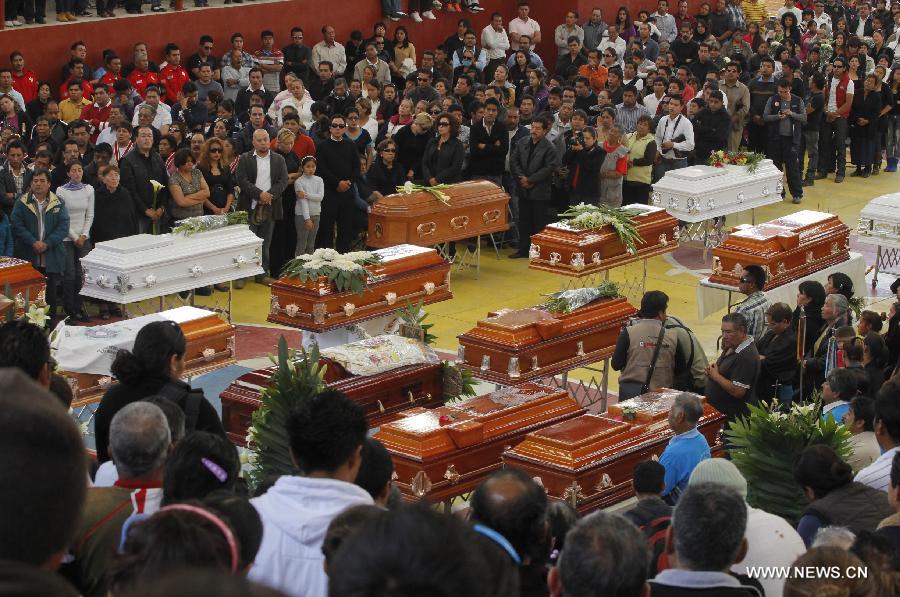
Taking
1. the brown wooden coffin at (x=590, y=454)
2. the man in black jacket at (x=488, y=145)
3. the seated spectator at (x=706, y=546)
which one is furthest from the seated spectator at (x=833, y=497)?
the man in black jacket at (x=488, y=145)

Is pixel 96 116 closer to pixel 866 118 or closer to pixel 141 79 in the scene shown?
pixel 141 79

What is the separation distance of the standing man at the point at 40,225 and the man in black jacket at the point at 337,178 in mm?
3163

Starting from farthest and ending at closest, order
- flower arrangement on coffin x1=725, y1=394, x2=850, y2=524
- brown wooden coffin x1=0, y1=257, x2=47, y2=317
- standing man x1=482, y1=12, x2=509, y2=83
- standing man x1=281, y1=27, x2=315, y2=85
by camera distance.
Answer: standing man x1=482, y1=12, x2=509, y2=83 < standing man x1=281, y1=27, x2=315, y2=85 < brown wooden coffin x1=0, y1=257, x2=47, y2=317 < flower arrangement on coffin x1=725, y1=394, x2=850, y2=524

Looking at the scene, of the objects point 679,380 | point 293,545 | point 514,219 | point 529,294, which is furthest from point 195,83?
point 293,545

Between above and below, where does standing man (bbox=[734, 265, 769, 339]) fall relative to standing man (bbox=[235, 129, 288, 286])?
below

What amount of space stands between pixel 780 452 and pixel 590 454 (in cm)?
126

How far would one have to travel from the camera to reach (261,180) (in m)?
13.9

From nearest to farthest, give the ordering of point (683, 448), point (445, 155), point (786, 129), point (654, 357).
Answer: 1. point (683, 448)
2. point (654, 357)
3. point (445, 155)
4. point (786, 129)

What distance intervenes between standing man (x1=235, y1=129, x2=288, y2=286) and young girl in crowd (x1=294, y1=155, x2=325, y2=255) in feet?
0.76

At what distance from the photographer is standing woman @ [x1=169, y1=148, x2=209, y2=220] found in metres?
13.2

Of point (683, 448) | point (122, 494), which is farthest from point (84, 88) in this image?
point (122, 494)

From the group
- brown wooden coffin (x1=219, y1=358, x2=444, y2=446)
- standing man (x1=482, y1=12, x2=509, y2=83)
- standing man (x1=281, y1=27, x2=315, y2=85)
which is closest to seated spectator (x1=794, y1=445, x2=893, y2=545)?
brown wooden coffin (x1=219, y1=358, x2=444, y2=446)

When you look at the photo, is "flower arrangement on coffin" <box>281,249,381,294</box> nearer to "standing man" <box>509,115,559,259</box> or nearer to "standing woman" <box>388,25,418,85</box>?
"standing man" <box>509,115,559,259</box>

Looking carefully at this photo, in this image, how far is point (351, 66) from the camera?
21609 millimetres
